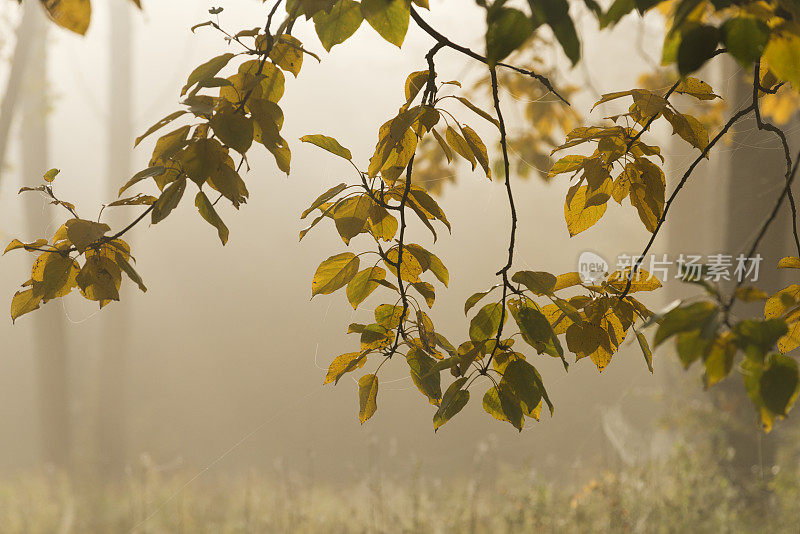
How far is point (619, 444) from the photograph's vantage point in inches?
61.9

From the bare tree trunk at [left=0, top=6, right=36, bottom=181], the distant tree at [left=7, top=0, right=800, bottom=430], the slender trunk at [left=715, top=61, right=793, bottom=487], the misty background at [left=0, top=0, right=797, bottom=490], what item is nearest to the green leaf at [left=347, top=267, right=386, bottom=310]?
the distant tree at [left=7, top=0, right=800, bottom=430]

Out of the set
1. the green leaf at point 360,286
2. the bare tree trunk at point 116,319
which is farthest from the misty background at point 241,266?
the green leaf at point 360,286

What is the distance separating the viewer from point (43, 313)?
126 centimetres

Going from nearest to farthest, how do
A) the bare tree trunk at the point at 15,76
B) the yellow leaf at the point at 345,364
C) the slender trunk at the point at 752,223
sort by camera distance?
the yellow leaf at the point at 345,364 → the bare tree trunk at the point at 15,76 → the slender trunk at the point at 752,223

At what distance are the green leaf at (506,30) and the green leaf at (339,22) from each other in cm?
16

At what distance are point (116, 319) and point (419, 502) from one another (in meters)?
0.77

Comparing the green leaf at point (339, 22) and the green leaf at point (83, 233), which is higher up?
the green leaf at point (339, 22)

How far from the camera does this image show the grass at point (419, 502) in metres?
1.27

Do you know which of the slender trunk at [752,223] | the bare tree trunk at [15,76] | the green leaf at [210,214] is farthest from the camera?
the slender trunk at [752,223]

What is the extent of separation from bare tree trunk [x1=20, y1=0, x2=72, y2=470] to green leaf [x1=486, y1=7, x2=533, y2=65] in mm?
1170

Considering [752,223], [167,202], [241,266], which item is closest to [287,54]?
[167,202]

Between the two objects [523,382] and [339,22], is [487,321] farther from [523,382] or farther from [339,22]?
[339,22]

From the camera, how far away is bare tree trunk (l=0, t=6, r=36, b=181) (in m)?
1.18

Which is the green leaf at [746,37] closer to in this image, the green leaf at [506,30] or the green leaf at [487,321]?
the green leaf at [506,30]
